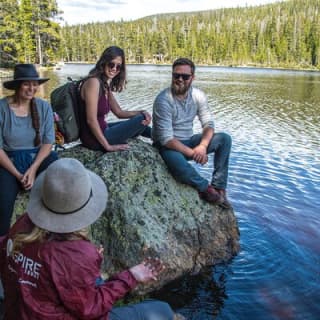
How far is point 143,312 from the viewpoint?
10.8 ft

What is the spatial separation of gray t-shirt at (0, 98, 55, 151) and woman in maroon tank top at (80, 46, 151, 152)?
0.59 meters

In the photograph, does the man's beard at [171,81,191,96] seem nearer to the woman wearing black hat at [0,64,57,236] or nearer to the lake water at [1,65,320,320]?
the woman wearing black hat at [0,64,57,236]

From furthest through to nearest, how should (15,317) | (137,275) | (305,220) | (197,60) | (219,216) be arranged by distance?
(197,60) < (305,220) < (219,216) < (137,275) < (15,317)

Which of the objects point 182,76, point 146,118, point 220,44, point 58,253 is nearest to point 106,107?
point 146,118

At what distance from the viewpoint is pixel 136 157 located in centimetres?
616

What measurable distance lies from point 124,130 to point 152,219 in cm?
146

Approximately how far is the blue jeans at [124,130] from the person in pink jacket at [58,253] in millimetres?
3695

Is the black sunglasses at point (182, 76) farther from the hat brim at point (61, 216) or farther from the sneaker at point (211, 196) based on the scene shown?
the hat brim at point (61, 216)

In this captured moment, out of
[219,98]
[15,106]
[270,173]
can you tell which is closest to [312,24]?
[219,98]

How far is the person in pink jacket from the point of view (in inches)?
94.3

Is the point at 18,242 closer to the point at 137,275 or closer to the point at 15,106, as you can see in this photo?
the point at 137,275

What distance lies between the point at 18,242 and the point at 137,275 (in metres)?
0.82

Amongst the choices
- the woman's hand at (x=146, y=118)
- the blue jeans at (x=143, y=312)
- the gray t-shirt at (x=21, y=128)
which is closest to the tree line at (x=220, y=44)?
the woman's hand at (x=146, y=118)

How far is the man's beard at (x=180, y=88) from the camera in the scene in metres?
6.26
